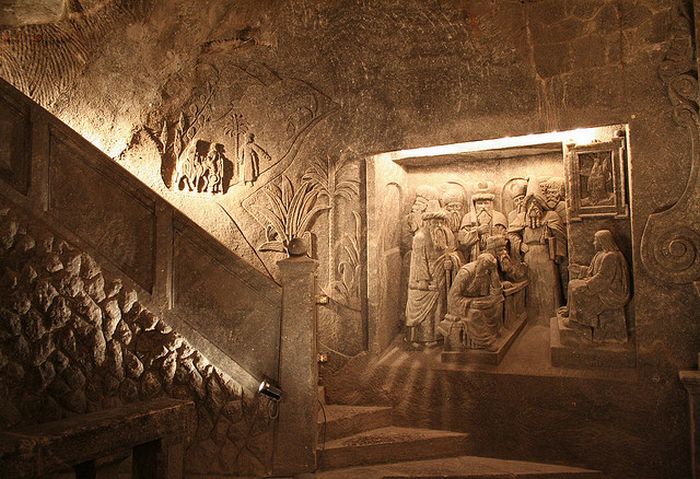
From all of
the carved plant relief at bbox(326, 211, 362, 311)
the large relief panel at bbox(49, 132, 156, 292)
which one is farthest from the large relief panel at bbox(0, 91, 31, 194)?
the carved plant relief at bbox(326, 211, 362, 311)

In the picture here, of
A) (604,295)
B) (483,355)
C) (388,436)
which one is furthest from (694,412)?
(388,436)

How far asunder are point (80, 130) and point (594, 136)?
5.51 meters

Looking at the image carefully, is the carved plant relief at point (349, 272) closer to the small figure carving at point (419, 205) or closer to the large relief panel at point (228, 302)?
the small figure carving at point (419, 205)

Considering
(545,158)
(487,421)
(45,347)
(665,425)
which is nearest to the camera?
(45,347)

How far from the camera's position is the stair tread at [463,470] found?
475 cm

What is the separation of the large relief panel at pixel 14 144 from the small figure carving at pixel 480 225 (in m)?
4.22

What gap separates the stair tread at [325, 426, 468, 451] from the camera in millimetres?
5066

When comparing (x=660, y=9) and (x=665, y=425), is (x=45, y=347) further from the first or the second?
(x=660, y=9)

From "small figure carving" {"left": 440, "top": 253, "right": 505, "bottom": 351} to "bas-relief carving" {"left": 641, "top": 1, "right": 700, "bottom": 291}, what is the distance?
157cm

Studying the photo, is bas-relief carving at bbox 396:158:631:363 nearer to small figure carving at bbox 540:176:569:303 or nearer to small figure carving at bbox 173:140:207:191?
small figure carving at bbox 540:176:569:303

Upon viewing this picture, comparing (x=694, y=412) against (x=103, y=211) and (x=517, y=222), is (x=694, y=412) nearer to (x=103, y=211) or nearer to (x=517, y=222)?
(x=517, y=222)

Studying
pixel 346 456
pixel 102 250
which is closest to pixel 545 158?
pixel 346 456

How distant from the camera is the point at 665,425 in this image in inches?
188

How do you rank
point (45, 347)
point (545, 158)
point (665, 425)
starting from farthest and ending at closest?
point (545, 158) → point (665, 425) → point (45, 347)
